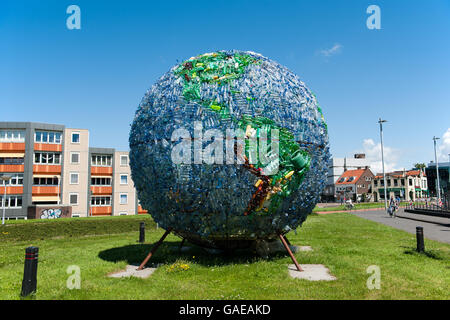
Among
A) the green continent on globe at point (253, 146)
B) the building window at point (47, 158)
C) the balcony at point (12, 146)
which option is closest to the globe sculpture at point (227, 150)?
the green continent on globe at point (253, 146)

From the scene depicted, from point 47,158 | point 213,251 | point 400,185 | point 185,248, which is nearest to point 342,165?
point 400,185

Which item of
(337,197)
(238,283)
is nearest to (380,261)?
(238,283)

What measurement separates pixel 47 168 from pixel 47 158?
1313mm

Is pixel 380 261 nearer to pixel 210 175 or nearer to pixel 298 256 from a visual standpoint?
pixel 298 256

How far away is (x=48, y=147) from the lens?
1512 inches

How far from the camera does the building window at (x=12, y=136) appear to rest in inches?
1465

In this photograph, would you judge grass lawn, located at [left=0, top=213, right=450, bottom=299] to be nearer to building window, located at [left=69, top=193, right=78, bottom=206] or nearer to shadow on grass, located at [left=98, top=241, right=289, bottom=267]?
shadow on grass, located at [left=98, top=241, right=289, bottom=267]

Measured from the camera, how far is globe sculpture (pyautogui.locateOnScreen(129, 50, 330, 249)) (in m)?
6.94

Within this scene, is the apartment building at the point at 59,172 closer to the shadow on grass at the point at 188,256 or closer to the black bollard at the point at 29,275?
the shadow on grass at the point at 188,256

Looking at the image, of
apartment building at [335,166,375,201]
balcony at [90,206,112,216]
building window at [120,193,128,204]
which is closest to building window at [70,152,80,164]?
balcony at [90,206,112,216]

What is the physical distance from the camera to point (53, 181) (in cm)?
3912

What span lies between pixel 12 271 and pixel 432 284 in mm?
9822
